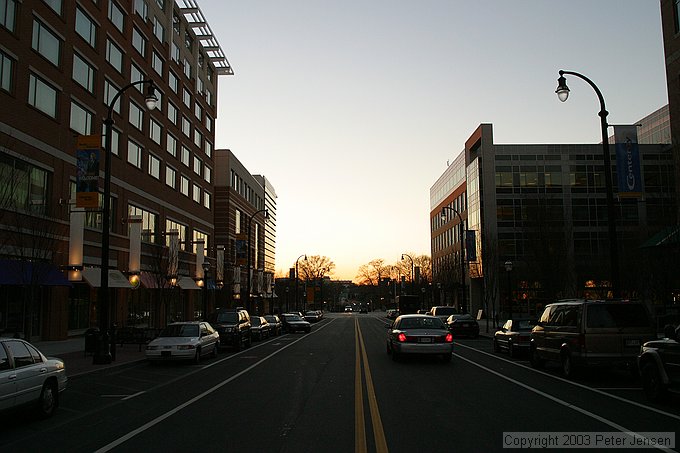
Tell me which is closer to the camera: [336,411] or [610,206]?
[336,411]

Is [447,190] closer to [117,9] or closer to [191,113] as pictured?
[191,113]

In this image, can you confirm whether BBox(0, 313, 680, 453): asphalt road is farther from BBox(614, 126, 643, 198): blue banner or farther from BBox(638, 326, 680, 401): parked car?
BBox(614, 126, 643, 198): blue banner

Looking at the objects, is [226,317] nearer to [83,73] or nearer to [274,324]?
[274,324]

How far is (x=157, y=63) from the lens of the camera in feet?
153

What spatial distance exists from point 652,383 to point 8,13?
28.7 metres

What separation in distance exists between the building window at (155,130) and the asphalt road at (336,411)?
30.4 metres

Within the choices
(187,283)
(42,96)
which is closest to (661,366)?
(42,96)

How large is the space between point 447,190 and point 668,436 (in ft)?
262

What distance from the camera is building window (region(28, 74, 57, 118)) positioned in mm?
27781

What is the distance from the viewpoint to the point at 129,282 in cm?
3662

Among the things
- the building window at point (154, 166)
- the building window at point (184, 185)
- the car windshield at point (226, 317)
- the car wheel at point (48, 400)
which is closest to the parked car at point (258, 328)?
the car windshield at point (226, 317)

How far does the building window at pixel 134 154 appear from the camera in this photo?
40219 mm

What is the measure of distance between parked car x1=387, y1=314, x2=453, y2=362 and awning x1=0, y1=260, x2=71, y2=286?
11.9 m

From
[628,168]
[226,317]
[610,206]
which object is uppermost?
[628,168]
